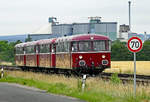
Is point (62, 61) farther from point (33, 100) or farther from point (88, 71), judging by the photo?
point (33, 100)

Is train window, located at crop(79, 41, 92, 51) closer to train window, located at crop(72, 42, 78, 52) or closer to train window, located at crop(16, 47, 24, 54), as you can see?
train window, located at crop(72, 42, 78, 52)

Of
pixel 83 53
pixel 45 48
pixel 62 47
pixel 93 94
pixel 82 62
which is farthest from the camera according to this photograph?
pixel 45 48

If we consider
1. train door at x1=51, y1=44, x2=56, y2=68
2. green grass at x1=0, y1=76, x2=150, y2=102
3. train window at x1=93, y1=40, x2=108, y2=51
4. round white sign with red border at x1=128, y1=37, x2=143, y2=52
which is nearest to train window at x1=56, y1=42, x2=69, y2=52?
train door at x1=51, y1=44, x2=56, y2=68

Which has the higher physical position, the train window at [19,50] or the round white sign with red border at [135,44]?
the round white sign with red border at [135,44]

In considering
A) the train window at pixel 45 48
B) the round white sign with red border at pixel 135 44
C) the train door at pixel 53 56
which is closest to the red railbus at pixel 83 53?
the train door at pixel 53 56

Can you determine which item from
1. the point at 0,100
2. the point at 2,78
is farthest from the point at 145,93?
the point at 2,78

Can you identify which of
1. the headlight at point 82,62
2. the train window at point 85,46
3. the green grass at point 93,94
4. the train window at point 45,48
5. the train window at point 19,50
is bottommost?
the green grass at point 93,94

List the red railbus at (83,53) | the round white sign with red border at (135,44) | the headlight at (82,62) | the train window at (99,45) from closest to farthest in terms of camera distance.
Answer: the round white sign with red border at (135,44)
the headlight at (82,62)
the red railbus at (83,53)
the train window at (99,45)

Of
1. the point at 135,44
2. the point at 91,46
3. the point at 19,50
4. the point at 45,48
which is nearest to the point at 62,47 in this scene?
the point at 91,46

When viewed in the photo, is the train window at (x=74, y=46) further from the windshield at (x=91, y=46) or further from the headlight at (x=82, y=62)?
the headlight at (x=82, y=62)

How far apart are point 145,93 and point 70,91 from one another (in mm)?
3802

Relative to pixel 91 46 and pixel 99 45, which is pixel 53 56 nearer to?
pixel 91 46

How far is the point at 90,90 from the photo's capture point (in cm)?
1728

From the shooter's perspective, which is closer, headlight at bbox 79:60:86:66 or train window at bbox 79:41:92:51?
headlight at bbox 79:60:86:66
